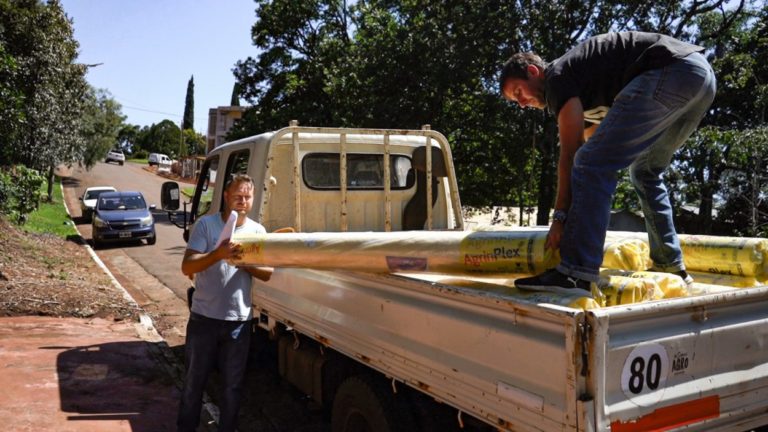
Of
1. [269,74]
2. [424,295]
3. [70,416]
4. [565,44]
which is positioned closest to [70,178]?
[269,74]

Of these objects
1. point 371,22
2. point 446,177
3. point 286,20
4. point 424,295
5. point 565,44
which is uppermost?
point 286,20

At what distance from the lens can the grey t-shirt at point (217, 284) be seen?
12.9ft

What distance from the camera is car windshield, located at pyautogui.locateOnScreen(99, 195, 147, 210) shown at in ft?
60.4

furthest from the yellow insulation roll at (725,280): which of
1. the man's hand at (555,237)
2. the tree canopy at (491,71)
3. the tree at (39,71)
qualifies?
the tree at (39,71)

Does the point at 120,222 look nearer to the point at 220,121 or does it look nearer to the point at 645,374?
the point at 645,374

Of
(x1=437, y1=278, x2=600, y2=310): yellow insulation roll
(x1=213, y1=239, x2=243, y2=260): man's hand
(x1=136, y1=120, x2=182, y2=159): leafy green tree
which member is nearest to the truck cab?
(x1=213, y1=239, x2=243, y2=260): man's hand

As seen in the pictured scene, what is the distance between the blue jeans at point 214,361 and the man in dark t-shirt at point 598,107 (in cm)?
212

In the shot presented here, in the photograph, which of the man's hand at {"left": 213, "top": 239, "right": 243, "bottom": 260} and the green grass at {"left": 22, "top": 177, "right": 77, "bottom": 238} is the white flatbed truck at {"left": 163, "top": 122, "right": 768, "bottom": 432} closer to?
the man's hand at {"left": 213, "top": 239, "right": 243, "bottom": 260}

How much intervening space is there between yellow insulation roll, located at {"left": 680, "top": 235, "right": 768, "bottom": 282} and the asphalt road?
2.87 m

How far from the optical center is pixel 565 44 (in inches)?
564

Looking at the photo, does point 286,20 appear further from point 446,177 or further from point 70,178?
point 70,178

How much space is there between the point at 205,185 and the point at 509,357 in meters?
5.09

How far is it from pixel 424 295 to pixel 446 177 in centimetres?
307

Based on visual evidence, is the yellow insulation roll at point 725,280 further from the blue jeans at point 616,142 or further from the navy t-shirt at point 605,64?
the navy t-shirt at point 605,64
